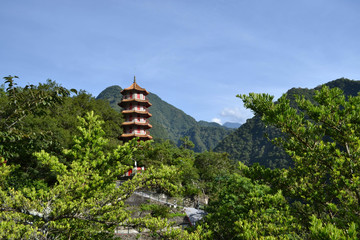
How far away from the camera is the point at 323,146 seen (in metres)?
4.25

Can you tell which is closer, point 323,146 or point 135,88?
point 323,146

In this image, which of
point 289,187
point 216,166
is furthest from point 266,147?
point 289,187

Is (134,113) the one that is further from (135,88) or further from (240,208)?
(240,208)

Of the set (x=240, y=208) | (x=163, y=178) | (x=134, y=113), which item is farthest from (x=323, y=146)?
(x=134, y=113)

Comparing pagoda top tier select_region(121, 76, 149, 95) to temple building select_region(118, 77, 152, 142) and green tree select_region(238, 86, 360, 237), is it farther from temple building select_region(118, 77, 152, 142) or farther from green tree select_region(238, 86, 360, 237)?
green tree select_region(238, 86, 360, 237)

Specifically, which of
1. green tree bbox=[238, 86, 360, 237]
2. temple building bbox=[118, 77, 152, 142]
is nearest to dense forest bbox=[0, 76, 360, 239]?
green tree bbox=[238, 86, 360, 237]

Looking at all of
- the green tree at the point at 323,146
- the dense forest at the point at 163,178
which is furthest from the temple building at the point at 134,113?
the green tree at the point at 323,146

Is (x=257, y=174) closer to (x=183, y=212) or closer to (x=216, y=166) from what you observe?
(x=183, y=212)

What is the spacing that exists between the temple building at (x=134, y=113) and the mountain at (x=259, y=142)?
88.4 meters

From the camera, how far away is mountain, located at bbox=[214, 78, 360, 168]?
11284 centimetres

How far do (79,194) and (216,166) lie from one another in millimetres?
34438

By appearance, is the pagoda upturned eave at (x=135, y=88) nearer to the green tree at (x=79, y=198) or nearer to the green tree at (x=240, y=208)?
the green tree at (x=240, y=208)

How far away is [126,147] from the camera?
17.8ft

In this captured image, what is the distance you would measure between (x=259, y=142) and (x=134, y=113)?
124483 millimetres
